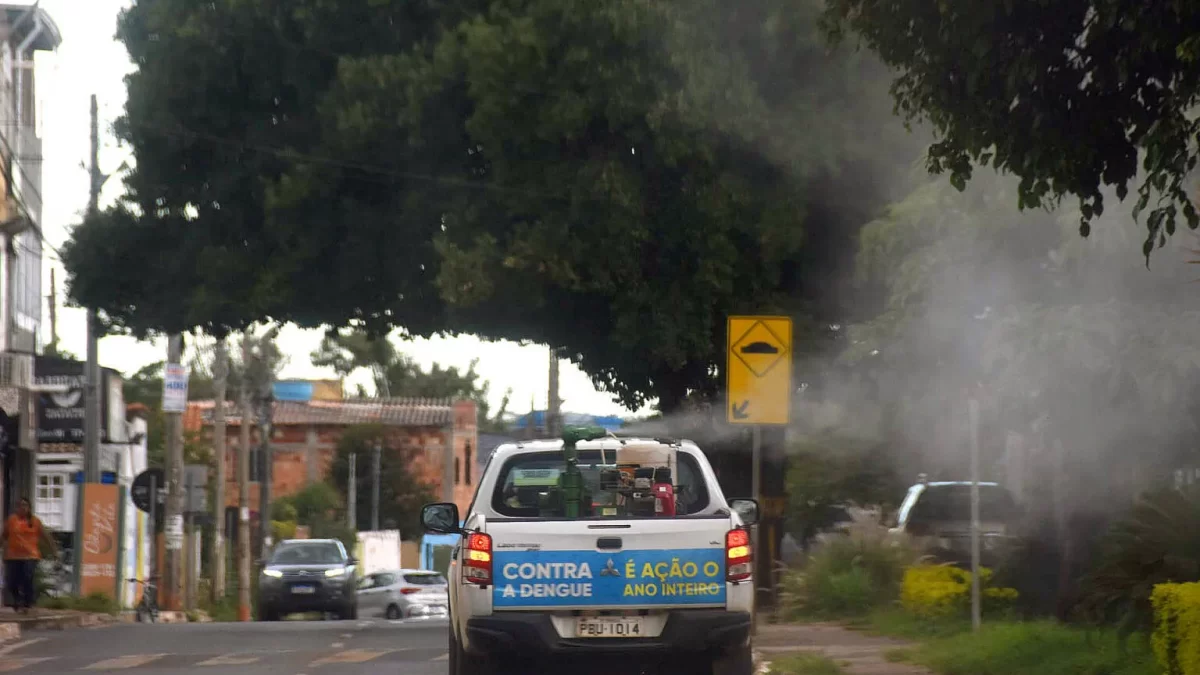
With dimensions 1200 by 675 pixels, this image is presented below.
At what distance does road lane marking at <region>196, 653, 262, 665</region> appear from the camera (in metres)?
15.5

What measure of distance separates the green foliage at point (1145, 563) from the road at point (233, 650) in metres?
5.70

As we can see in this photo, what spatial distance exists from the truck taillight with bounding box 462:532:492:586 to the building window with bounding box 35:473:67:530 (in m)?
29.1

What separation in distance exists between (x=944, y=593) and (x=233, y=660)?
6099 millimetres

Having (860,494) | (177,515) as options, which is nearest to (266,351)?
(177,515)

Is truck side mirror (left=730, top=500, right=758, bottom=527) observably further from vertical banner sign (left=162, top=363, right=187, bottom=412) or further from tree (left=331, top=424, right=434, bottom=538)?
tree (left=331, top=424, right=434, bottom=538)

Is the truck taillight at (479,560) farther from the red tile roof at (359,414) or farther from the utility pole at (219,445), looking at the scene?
the red tile roof at (359,414)

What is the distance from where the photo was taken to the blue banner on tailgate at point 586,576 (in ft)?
35.2

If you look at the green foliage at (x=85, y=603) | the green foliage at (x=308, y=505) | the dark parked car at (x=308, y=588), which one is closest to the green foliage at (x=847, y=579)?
the green foliage at (x=85, y=603)

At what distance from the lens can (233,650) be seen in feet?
56.4

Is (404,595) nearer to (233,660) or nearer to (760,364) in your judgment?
(233,660)

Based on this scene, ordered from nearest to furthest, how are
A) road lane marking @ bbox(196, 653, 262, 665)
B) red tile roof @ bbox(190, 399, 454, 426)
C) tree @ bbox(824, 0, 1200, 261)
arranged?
tree @ bbox(824, 0, 1200, 261) < road lane marking @ bbox(196, 653, 262, 665) < red tile roof @ bbox(190, 399, 454, 426)

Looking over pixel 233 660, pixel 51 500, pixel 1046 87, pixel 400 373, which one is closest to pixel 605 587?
pixel 1046 87

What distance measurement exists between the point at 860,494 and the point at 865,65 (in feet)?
30.4

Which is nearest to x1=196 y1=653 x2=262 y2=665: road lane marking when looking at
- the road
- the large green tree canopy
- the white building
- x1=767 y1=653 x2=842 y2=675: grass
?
the road
